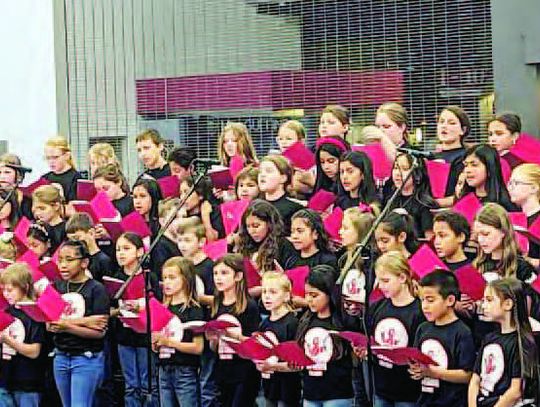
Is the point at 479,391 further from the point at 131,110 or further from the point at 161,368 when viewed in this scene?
the point at 131,110

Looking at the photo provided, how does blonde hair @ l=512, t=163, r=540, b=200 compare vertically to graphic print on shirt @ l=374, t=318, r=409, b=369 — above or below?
above

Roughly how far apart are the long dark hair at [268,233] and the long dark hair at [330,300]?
568mm

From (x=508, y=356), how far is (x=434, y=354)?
0.42 metres

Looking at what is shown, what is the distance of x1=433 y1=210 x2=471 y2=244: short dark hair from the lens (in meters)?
6.12

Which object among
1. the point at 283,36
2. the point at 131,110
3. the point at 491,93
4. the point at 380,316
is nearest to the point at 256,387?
the point at 380,316

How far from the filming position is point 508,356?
5.50 m

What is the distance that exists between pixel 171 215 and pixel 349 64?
2830mm

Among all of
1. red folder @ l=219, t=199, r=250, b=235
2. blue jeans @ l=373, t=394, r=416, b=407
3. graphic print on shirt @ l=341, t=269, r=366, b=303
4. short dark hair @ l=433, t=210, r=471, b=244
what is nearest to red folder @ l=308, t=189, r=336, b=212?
red folder @ l=219, t=199, r=250, b=235

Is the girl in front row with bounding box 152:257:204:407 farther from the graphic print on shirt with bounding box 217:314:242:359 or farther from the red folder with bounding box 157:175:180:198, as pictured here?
the red folder with bounding box 157:175:180:198

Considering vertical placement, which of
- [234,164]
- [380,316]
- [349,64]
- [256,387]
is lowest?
[256,387]

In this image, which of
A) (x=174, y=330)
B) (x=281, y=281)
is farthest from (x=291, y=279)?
(x=174, y=330)

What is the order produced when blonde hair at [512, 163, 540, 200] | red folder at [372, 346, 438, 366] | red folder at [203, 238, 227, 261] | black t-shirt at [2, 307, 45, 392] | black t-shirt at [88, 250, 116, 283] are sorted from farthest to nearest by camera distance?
Answer: black t-shirt at [88, 250, 116, 283] < black t-shirt at [2, 307, 45, 392] < red folder at [203, 238, 227, 261] < blonde hair at [512, 163, 540, 200] < red folder at [372, 346, 438, 366]

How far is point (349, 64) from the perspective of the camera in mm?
9602

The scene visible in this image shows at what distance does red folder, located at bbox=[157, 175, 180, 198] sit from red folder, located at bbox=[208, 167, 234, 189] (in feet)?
1.14
